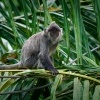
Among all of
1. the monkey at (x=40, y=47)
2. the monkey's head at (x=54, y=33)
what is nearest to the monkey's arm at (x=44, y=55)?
the monkey at (x=40, y=47)

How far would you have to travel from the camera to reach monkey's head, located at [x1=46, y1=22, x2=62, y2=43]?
459 centimetres

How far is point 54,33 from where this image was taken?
477 cm

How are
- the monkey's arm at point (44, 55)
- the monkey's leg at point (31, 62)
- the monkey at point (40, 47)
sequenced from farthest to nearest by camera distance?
the monkey's leg at point (31, 62) → the monkey at point (40, 47) → the monkey's arm at point (44, 55)

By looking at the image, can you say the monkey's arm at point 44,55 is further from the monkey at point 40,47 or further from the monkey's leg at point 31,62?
the monkey's leg at point 31,62

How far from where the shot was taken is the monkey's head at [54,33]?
4595mm

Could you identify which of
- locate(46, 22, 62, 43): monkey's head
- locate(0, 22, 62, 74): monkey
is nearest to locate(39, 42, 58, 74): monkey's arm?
locate(0, 22, 62, 74): monkey

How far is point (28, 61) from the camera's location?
479 cm

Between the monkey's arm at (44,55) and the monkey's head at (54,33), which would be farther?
the monkey's head at (54,33)

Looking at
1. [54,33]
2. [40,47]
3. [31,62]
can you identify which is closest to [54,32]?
[54,33]

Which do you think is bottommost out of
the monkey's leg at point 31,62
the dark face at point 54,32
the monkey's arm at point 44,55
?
the monkey's leg at point 31,62

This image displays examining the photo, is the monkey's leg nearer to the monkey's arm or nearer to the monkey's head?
the monkey's arm

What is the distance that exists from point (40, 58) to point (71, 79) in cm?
160

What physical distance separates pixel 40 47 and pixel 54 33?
215 millimetres

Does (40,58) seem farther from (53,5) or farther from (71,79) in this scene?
(71,79)
